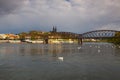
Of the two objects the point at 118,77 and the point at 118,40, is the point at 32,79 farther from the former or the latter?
the point at 118,40

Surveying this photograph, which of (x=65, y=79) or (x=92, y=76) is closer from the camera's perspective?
(x=65, y=79)

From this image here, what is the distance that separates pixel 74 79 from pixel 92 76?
13.0 ft

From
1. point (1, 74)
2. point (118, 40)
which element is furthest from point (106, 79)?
point (118, 40)

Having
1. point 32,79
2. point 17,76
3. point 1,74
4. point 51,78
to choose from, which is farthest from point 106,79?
point 1,74

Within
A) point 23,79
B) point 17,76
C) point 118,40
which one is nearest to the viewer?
point 23,79

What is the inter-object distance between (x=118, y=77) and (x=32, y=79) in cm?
1248

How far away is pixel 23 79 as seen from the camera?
3462cm

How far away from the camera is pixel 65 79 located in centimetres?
3497

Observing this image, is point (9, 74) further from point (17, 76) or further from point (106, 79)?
point (106, 79)

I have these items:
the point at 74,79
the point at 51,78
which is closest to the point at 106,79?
the point at 74,79

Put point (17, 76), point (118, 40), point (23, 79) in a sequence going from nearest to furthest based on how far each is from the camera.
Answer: point (23, 79)
point (17, 76)
point (118, 40)

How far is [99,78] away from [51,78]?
6.78 m

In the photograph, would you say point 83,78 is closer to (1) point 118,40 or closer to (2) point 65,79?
(2) point 65,79

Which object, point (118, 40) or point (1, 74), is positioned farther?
point (118, 40)
